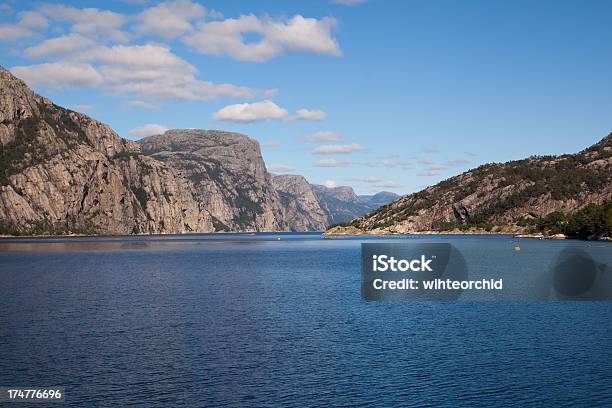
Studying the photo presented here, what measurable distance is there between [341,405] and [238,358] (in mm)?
15976

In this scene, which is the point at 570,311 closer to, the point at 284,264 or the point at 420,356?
the point at 420,356

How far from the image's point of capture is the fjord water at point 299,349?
45.6m

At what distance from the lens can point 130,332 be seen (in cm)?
6850

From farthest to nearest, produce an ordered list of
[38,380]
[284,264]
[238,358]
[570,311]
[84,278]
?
[284,264] < [84,278] < [570,311] < [238,358] < [38,380]

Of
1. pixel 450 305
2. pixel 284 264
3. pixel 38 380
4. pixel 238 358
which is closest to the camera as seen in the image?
Answer: pixel 38 380

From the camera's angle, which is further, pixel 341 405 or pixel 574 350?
pixel 574 350

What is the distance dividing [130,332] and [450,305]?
151 ft

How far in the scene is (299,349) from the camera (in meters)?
60.0

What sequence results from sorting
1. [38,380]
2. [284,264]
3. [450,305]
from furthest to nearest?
[284,264] < [450,305] < [38,380]

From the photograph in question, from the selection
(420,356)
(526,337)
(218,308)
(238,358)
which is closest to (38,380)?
(238,358)

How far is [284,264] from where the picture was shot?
18025 centimetres

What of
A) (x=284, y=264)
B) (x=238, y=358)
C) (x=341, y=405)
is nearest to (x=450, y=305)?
(x=238, y=358)

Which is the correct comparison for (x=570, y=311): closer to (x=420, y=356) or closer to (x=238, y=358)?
(x=420, y=356)

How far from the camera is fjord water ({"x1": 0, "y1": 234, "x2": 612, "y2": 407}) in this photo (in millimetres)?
45622
